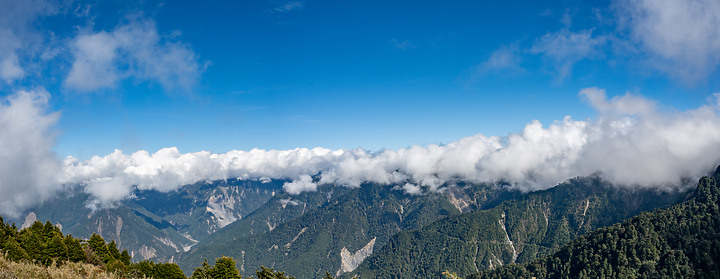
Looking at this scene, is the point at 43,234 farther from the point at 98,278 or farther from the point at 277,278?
the point at 277,278

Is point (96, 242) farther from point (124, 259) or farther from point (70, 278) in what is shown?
point (70, 278)

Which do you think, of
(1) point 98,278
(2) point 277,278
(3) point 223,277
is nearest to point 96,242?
(3) point 223,277

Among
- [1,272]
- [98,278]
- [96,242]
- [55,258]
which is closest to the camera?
[1,272]

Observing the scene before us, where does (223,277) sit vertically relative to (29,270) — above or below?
below

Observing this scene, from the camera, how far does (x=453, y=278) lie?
20859mm

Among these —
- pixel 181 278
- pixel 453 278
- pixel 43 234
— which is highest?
pixel 43 234

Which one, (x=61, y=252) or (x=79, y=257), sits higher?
(x=61, y=252)

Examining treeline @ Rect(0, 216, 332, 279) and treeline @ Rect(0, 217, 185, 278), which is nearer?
treeline @ Rect(0, 216, 332, 279)

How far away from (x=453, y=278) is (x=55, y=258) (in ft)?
276

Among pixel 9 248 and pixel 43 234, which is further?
pixel 43 234

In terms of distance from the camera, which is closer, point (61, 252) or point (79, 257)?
point (61, 252)

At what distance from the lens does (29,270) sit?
137 feet

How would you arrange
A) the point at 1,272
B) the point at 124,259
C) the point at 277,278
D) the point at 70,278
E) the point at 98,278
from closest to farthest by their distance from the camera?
the point at 1,272
the point at 70,278
the point at 98,278
the point at 277,278
the point at 124,259

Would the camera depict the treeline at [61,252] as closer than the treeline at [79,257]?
No
